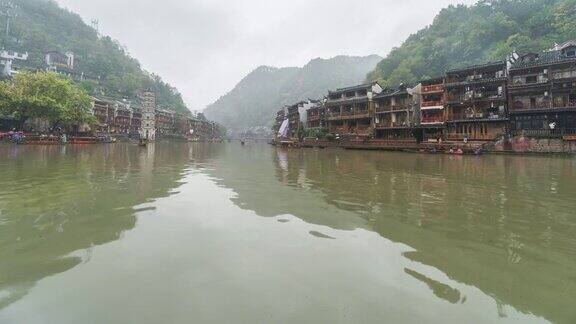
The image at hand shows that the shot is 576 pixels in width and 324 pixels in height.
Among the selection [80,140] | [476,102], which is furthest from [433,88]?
[80,140]

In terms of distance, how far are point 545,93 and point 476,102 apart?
8.22 metres

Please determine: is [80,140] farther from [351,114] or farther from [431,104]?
[431,104]

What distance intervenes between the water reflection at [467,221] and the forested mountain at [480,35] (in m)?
66.3

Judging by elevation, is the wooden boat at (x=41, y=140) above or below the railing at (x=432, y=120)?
below

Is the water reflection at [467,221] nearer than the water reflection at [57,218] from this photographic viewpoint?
Yes

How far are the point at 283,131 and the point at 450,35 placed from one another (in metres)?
55.5

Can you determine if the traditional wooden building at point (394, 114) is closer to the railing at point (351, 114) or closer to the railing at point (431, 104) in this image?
the railing at point (431, 104)

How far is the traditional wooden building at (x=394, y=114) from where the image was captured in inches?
2242

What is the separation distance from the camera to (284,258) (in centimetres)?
618

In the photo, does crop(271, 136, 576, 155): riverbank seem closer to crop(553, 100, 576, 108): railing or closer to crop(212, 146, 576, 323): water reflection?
crop(553, 100, 576, 108): railing

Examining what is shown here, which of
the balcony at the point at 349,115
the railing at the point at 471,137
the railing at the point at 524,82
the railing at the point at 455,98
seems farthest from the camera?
the balcony at the point at 349,115

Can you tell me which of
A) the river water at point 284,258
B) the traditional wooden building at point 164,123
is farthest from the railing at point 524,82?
the traditional wooden building at point 164,123

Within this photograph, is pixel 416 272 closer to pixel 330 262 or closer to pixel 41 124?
pixel 330 262

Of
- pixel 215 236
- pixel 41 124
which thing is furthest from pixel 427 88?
pixel 41 124
